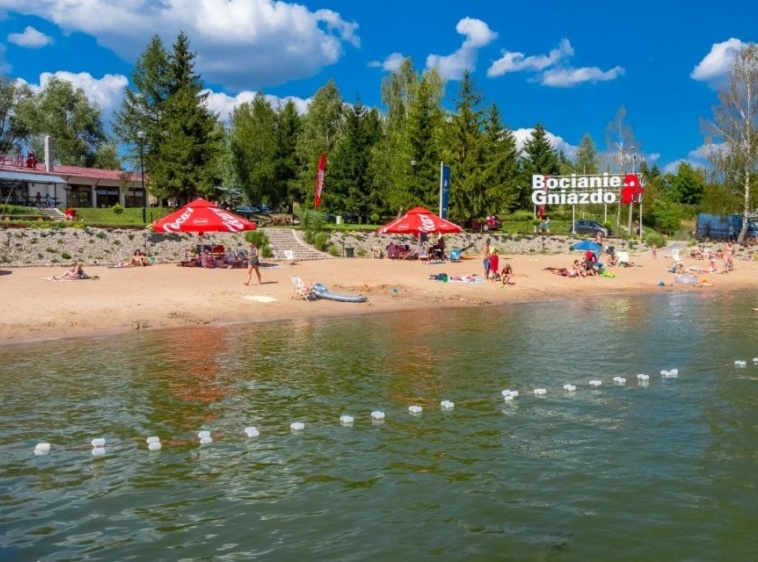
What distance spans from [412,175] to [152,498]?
47.6 meters

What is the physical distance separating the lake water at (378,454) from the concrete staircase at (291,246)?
20907 millimetres

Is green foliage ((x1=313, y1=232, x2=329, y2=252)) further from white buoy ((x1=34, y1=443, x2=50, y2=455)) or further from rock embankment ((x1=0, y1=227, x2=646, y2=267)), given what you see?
white buoy ((x1=34, y1=443, x2=50, y2=455))

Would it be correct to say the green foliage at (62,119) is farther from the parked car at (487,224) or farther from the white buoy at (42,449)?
the white buoy at (42,449)

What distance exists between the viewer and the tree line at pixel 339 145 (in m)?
52.1

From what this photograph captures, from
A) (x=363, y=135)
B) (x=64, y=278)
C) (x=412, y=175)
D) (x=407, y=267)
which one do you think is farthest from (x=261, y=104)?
(x=64, y=278)

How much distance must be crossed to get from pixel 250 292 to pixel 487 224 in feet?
110

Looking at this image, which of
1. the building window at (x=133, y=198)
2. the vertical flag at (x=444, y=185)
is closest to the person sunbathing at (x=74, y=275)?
the vertical flag at (x=444, y=185)

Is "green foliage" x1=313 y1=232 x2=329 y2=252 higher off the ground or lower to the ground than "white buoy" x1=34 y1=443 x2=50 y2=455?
higher

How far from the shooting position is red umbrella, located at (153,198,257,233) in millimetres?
29094

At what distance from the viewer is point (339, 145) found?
5953 centimetres

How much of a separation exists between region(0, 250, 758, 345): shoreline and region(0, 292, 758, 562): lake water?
2934 mm

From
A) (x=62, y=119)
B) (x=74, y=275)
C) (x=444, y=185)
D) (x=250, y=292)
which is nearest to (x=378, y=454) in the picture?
(x=250, y=292)

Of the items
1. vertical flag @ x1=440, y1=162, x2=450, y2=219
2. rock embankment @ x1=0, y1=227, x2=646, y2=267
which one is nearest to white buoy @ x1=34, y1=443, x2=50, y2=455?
rock embankment @ x1=0, y1=227, x2=646, y2=267

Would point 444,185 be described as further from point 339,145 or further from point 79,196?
point 79,196
